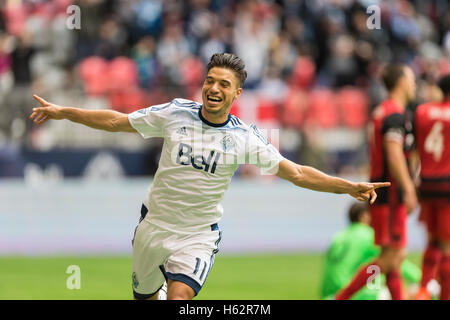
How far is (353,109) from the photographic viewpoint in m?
16.5

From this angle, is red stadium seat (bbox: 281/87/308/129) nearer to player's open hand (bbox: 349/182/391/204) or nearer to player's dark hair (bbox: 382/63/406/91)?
player's dark hair (bbox: 382/63/406/91)

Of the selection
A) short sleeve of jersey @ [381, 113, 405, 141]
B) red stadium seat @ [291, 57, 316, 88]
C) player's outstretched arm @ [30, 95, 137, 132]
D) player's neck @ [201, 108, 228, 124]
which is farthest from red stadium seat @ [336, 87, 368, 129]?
player's outstretched arm @ [30, 95, 137, 132]

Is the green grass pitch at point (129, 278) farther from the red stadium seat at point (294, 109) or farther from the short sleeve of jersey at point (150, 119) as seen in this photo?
the short sleeve of jersey at point (150, 119)

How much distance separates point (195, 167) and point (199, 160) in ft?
0.19

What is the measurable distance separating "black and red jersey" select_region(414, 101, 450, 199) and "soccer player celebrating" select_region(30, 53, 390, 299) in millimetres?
2745

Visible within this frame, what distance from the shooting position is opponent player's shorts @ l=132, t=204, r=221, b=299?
652cm

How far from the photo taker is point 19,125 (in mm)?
15164

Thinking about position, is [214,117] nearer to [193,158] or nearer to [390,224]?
[193,158]

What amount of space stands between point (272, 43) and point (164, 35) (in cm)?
220

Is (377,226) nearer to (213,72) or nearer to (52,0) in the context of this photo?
(213,72)

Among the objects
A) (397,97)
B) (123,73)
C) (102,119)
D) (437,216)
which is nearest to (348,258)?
(437,216)

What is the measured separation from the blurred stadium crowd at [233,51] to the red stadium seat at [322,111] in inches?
1.0

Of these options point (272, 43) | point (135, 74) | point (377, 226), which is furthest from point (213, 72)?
point (272, 43)
